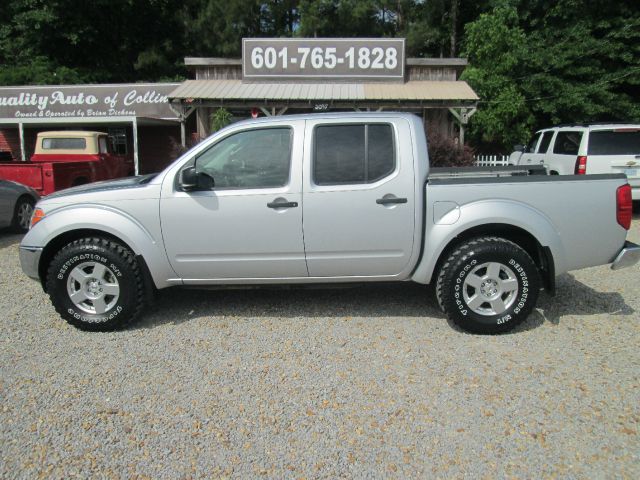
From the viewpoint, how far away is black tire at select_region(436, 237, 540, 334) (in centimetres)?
437

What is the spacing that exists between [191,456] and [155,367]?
1.18m

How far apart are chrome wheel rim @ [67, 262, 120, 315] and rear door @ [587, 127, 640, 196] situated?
859 cm

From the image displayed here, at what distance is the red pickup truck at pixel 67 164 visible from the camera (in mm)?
10070

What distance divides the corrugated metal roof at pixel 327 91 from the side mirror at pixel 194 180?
12024 millimetres

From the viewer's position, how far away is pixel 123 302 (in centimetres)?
452

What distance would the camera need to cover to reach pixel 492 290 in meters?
4.43

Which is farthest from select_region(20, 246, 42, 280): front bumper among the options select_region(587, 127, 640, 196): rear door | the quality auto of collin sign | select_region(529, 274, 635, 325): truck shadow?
the quality auto of collin sign

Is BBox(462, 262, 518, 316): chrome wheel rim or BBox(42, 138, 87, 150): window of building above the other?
BBox(42, 138, 87, 150): window of building

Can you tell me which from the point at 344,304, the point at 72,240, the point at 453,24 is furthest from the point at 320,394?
the point at 453,24

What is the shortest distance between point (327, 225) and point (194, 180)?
1148 millimetres

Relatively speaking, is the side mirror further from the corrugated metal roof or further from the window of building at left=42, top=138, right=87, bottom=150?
the corrugated metal roof

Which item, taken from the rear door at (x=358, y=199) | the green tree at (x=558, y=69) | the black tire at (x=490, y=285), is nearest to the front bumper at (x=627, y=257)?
the black tire at (x=490, y=285)

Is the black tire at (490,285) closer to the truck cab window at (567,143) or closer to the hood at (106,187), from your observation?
the hood at (106,187)

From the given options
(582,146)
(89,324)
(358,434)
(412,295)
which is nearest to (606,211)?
(412,295)
